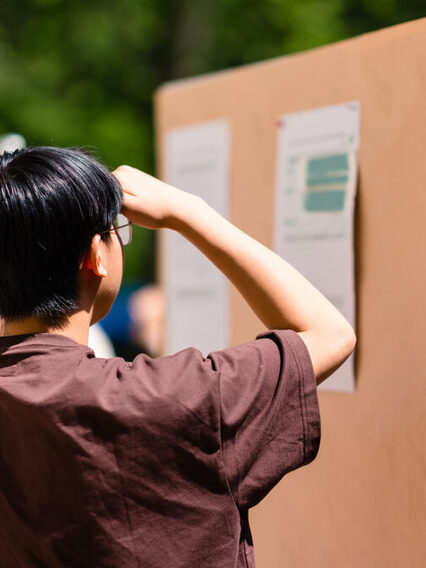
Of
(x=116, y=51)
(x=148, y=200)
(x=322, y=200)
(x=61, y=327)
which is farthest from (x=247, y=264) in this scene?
(x=116, y=51)

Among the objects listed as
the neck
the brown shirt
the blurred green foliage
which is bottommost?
the brown shirt

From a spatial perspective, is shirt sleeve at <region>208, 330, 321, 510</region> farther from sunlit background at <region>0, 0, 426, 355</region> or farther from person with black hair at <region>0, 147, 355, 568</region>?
sunlit background at <region>0, 0, 426, 355</region>

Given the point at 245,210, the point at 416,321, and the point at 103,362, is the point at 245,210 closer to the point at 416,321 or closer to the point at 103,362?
the point at 416,321

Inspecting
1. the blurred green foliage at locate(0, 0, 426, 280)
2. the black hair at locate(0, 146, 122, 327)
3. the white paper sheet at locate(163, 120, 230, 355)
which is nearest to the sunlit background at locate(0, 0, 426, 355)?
the blurred green foliage at locate(0, 0, 426, 280)

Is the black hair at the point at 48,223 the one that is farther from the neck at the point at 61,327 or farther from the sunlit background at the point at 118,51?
the sunlit background at the point at 118,51

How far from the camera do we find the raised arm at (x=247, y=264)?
1.44 m

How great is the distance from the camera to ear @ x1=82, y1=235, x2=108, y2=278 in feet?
4.51

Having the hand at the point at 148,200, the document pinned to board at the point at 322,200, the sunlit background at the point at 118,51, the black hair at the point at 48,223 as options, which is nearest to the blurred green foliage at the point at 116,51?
the sunlit background at the point at 118,51

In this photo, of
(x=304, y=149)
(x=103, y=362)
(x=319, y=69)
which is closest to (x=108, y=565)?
(x=103, y=362)

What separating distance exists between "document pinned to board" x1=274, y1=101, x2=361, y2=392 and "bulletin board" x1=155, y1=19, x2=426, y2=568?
25mm

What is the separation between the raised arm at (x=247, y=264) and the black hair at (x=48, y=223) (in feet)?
0.30

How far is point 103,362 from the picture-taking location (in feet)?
4.40

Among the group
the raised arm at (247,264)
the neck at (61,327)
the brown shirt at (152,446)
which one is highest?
the raised arm at (247,264)

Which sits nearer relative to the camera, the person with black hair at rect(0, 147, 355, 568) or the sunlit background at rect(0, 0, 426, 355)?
the person with black hair at rect(0, 147, 355, 568)
